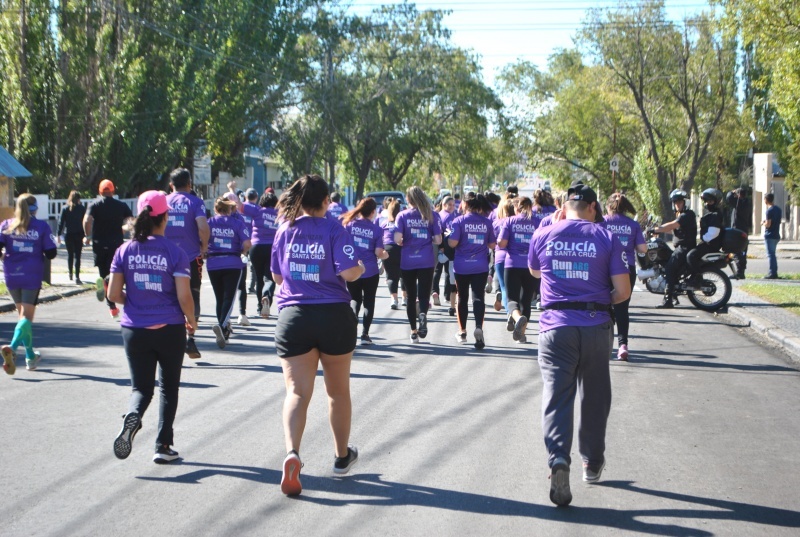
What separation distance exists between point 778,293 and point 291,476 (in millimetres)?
13793

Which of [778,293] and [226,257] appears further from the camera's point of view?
[778,293]

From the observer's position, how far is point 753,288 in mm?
18250

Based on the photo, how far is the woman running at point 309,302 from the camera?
5.64 m

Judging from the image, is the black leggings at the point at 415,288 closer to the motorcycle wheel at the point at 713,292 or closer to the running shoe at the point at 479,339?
the running shoe at the point at 479,339

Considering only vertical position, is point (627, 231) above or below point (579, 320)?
above

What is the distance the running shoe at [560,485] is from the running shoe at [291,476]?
4.56ft

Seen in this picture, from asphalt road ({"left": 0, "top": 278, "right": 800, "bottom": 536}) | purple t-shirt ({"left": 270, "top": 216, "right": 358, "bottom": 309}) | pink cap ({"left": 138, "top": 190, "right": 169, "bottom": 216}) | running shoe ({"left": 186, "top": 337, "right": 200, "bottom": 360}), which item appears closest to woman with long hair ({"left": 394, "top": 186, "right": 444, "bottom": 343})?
asphalt road ({"left": 0, "top": 278, "right": 800, "bottom": 536})

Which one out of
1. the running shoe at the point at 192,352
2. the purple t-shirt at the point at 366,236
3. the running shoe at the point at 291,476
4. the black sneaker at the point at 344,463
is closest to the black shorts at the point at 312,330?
the running shoe at the point at 291,476

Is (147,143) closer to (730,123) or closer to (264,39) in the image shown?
(264,39)

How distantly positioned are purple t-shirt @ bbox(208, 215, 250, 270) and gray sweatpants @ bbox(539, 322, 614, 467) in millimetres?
6161

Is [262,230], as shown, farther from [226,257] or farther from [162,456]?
[162,456]

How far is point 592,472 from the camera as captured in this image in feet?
19.2

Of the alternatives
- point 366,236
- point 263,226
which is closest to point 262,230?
point 263,226

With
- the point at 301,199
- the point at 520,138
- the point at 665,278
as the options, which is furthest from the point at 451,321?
the point at 520,138
